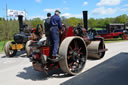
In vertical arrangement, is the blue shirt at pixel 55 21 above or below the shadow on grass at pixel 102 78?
above

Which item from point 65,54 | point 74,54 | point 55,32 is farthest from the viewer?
point 74,54

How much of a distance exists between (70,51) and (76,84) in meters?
1.01

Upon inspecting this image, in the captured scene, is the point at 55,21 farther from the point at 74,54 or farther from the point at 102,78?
the point at 102,78

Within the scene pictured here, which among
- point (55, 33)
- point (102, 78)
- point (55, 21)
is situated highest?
point (55, 21)

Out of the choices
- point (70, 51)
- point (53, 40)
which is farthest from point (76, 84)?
point (53, 40)

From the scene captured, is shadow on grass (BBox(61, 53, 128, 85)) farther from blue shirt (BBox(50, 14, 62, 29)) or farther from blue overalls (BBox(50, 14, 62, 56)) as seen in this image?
blue shirt (BBox(50, 14, 62, 29))

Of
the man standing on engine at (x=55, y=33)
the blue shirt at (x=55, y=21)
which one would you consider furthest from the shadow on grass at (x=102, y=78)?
the blue shirt at (x=55, y=21)

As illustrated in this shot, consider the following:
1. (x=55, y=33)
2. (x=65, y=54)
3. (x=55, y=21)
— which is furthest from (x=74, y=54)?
(x=55, y=21)

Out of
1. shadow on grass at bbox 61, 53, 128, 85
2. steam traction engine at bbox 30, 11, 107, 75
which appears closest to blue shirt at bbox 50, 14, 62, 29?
steam traction engine at bbox 30, 11, 107, 75

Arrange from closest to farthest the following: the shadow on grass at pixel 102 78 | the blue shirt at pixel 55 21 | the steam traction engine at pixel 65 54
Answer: the shadow on grass at pixel 102 78 < the steam traction engine at pixel 65 54 < the blue shirt at pixel 55 21

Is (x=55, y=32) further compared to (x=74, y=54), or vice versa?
(x=74, y=54)

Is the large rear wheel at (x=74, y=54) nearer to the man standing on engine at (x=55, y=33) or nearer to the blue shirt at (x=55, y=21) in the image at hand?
the man standing on engine at (x=55, y=33)

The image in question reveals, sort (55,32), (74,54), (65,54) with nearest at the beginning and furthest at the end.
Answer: (65,54)
(55,32)
(74,54)

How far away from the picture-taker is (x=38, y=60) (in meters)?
3.80
